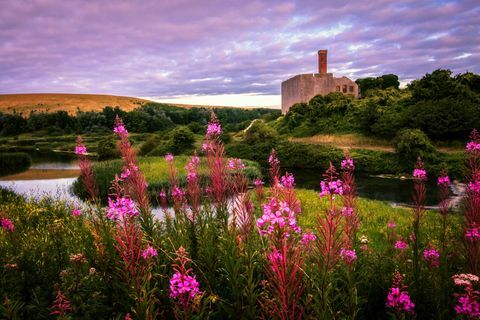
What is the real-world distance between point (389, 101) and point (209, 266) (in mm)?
39403

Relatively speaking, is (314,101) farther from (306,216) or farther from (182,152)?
(306,216)

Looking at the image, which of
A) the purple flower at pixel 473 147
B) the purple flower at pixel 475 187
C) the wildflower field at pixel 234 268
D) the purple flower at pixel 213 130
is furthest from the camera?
the purple flower at pixel 213 130

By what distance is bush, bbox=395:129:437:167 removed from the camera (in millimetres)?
26406

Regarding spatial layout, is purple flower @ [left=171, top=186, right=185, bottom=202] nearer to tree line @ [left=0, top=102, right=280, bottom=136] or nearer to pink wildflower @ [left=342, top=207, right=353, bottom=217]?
pink wildflower @ [left=342, top=207, right=353, bottom=217]

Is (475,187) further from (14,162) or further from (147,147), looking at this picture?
(147,147)

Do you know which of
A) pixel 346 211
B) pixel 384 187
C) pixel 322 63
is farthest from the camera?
pixel 322 63

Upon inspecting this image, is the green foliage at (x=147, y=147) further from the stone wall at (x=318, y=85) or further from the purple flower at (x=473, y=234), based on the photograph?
the purple flower at (x=473, y=234)

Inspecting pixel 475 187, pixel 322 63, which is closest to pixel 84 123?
pixel 322 63

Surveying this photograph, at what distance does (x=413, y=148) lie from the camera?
26734 millimetres

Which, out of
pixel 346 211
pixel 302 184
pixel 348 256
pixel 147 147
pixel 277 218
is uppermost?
pixel 277 218

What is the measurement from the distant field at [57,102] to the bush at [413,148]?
77805mm

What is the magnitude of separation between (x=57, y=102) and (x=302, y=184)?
87421 millimetres

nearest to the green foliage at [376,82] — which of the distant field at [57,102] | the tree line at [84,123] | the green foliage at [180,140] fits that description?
the tree line at [84,123]

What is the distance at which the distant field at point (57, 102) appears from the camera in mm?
82562
